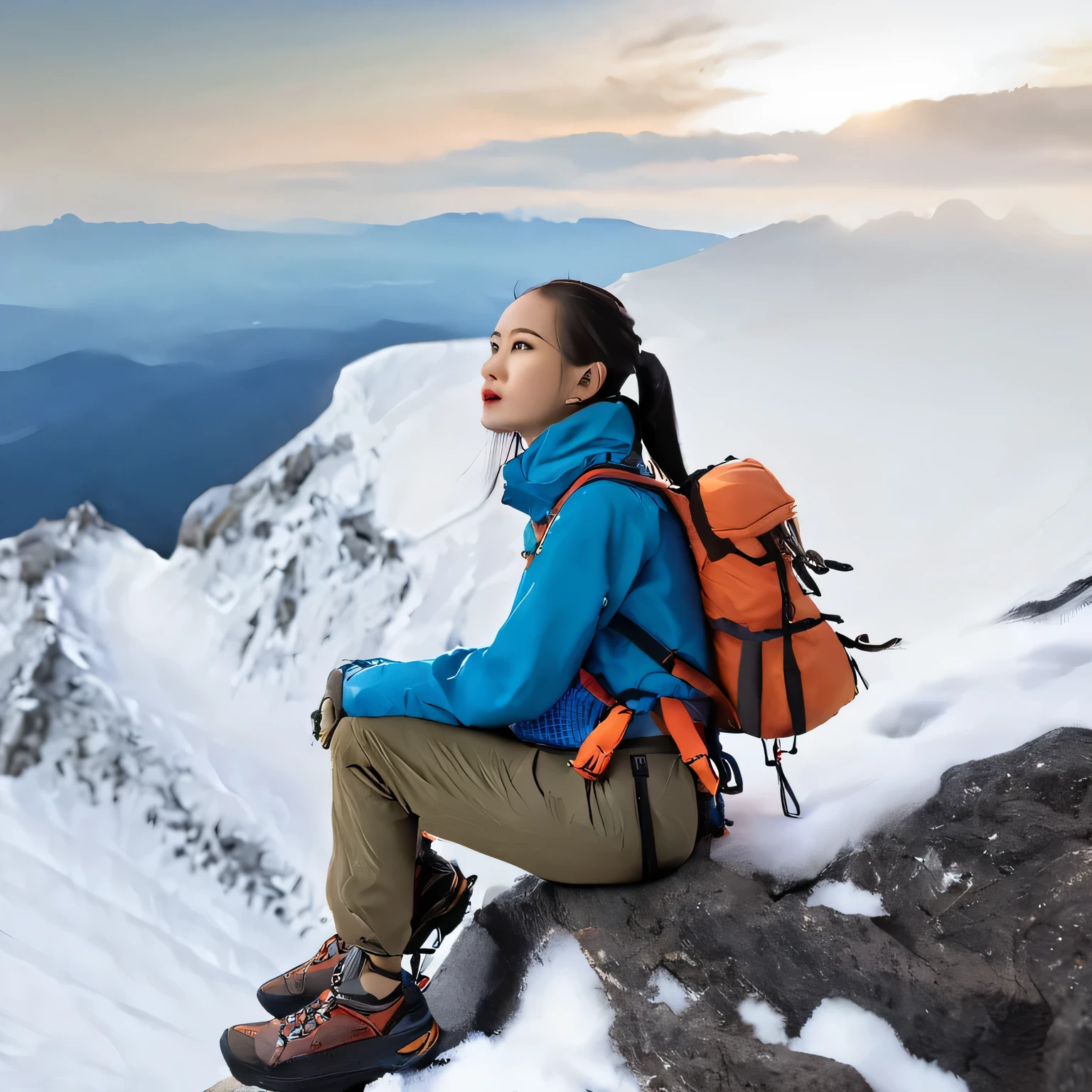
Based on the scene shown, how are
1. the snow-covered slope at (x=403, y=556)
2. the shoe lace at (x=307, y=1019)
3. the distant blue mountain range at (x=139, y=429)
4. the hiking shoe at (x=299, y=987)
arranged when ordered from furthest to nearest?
the distant blue mountain range at (x=139, y=429) → the snow-covered slope at (x=403, y=556) → the hiking shoe at (x=299, y=987) → the shoe lace at (x=307, y=1019)

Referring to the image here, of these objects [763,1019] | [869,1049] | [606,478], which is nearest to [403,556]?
[606,478]

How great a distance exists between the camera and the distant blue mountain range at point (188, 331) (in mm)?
4668

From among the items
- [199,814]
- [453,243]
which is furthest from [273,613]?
[453,243]

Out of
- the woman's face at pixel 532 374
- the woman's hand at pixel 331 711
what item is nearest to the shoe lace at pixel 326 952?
the woman's hand at pixel 331 711

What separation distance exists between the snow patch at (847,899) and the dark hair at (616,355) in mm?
720

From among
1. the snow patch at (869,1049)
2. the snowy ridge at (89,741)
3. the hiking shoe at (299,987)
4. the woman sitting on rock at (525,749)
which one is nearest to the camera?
the snow patch at (869,1049)

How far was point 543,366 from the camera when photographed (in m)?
1.62

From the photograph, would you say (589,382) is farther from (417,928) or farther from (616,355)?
(417,928)

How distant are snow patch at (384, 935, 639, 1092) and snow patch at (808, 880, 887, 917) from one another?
0.38 metres

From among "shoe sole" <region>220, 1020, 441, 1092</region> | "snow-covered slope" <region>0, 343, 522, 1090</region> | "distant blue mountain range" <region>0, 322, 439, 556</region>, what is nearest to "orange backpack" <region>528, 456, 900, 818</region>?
"shoe sole" <region>220, 1020, 441, 1092</region>

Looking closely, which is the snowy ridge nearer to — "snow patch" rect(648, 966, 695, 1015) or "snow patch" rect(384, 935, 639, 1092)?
"snow patch" rect(384, 935, 639, 1092)

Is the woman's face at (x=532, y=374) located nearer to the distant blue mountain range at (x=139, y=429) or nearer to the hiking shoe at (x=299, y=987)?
the hiking shoe at (x=299, y=987)

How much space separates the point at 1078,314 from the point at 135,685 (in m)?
4.45

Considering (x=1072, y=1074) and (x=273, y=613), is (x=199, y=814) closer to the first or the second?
(x=273, y=613)
